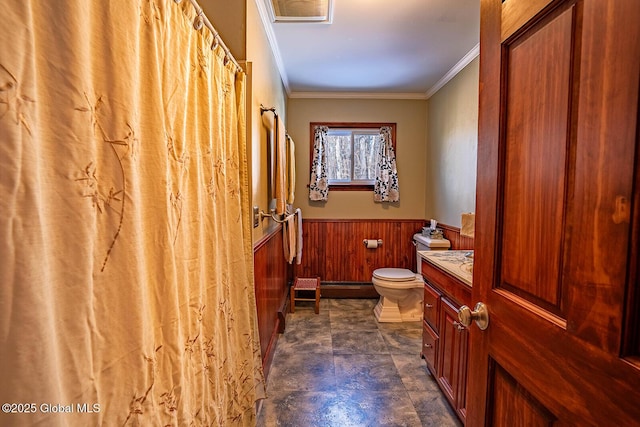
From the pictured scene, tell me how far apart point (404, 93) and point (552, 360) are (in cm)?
342

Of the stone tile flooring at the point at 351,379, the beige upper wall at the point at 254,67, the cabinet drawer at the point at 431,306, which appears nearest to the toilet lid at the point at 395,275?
the stone tile flooring at the point at 351,379

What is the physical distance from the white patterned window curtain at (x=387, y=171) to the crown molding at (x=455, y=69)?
619 millimetres

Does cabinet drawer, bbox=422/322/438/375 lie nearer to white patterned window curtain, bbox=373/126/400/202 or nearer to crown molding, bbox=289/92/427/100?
white patterned window curtain, bbox=373/126/400/202

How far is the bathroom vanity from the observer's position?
1.52 meters

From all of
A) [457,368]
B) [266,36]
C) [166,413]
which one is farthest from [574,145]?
[266,36]

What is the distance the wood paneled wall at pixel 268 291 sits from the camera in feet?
6.15

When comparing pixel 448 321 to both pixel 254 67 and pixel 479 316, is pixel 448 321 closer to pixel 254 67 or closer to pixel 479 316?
pixel 479 316

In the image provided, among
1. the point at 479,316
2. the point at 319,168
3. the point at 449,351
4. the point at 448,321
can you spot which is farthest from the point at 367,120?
the point at 479,316

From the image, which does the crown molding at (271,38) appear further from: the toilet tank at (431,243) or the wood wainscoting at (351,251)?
the toilet tank at (431,243)

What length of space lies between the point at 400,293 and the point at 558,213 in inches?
94.6

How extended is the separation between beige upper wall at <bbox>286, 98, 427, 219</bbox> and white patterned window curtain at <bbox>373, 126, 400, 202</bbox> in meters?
0.11

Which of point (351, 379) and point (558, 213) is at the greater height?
point (558, 213)

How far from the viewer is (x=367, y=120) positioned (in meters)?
3.57

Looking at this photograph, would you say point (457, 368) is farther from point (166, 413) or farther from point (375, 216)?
point (375, 216)
